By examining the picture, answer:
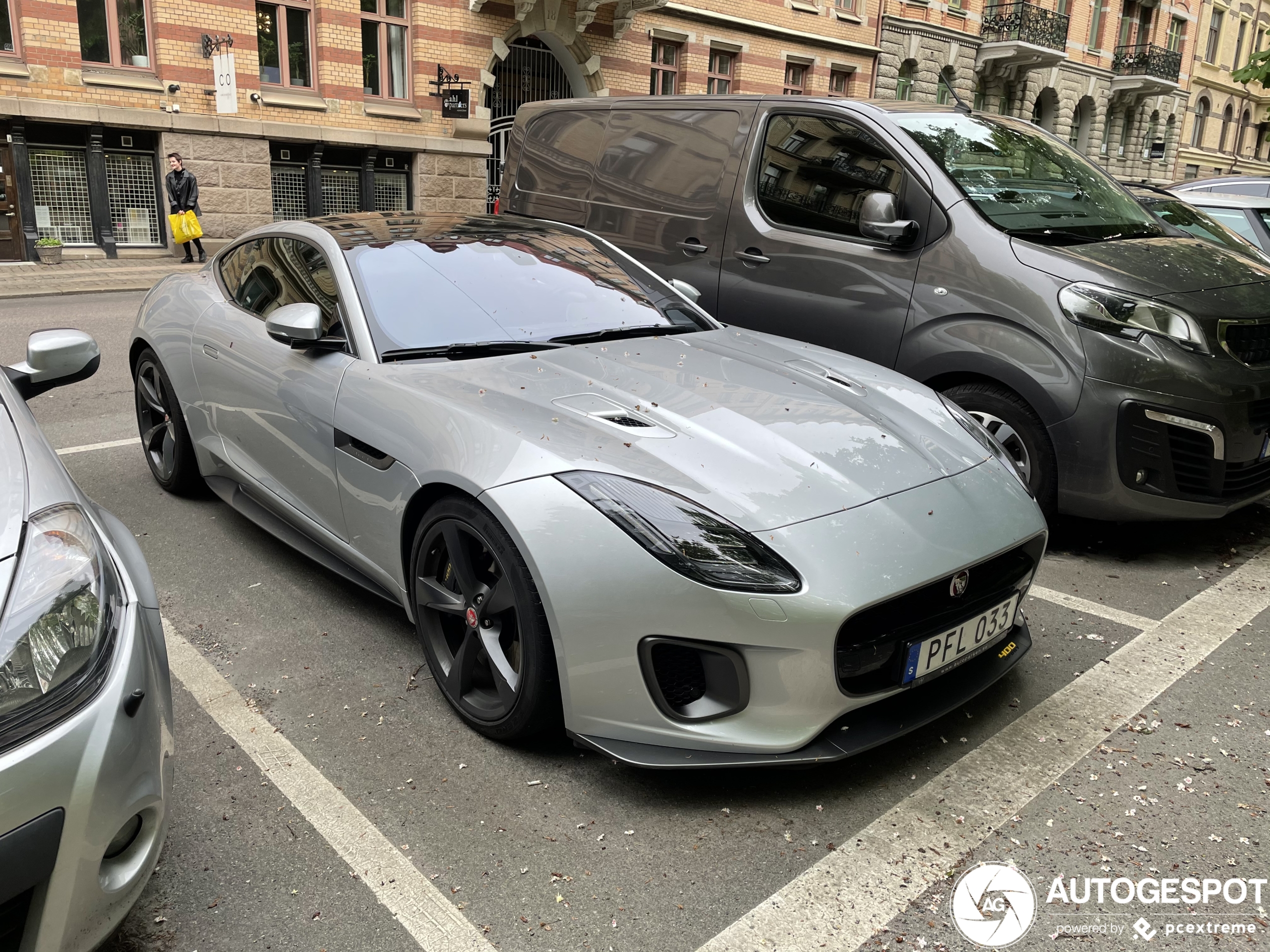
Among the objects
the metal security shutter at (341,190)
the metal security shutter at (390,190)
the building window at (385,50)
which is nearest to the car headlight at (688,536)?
the metal security shutter at (341,190)

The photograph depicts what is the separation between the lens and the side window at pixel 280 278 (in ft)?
11.9

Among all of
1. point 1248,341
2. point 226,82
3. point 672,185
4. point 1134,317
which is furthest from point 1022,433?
point 226,82

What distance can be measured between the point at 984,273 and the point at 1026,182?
0.83m

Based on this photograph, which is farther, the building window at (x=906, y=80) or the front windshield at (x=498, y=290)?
the building window at (x=906, y=80)

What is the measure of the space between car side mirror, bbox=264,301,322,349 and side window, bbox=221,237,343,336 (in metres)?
0.12

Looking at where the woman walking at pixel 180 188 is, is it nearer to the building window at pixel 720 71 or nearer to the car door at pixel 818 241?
the building window at pixel 720 71

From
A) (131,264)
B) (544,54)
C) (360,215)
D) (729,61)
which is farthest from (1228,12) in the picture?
(360,215)

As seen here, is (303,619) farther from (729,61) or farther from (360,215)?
(729,61)

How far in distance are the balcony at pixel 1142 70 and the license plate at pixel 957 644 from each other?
40816 mm

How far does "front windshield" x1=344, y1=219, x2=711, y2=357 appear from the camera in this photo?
349 cm

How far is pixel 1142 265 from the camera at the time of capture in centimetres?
445

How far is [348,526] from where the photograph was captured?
10.9ft

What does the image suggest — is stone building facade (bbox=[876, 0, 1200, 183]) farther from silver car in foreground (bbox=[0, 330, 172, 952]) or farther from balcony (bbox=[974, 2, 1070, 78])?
silver car in foreground (bbox=[0, 330, 172, 952])

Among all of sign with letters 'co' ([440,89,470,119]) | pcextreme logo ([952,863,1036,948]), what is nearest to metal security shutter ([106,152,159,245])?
sign with letters 'co' ([440,89,470,119])
